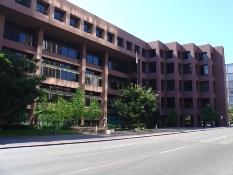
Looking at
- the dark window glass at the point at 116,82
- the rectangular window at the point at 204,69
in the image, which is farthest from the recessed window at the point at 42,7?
the rectangular window at the point at 204,69

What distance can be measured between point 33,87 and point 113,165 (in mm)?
21664

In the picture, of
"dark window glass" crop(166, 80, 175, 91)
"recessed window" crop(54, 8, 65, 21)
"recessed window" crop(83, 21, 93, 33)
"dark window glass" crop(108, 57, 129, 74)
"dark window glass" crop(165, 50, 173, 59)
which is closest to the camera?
"recessed window" crop(54, 8, 65, 21)

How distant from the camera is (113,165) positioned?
40.3 ft

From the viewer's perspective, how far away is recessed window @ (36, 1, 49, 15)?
166 ft

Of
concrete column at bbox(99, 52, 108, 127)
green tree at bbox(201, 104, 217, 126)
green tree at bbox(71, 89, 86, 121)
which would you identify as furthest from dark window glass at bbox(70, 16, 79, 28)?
green tree at bbox(201, 104, 217, 126)

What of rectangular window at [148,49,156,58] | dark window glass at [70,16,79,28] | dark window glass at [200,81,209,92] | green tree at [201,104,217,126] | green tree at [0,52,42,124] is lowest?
green tree at [201,104,217,126]

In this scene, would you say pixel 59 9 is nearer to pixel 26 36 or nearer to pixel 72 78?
pixel 26 36

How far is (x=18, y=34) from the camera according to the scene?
5062 cm

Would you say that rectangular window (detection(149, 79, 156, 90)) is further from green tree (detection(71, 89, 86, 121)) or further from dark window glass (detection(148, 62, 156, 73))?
green tree (detection(71, 89, 86, 121))

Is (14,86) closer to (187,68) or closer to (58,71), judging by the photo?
(58,71)

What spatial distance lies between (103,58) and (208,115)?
2787cm

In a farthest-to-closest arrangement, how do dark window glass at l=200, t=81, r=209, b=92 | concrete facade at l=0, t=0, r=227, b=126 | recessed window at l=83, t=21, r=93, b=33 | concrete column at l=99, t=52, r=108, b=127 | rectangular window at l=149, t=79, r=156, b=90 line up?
dark window glass at l=200, t=81, r=209, b=92 < rectangular window at l=149, t=79, r=156, b=90 < concrete column at l=99, t=52, r=108, b=127 < recessed window at l=83, t=21, r=93, b=33 < concrete facade at l=0, t=0, r=227, b=126

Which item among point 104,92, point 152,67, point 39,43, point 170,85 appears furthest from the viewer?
point 170,85

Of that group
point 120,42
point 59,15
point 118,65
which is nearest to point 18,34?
point 59,15
